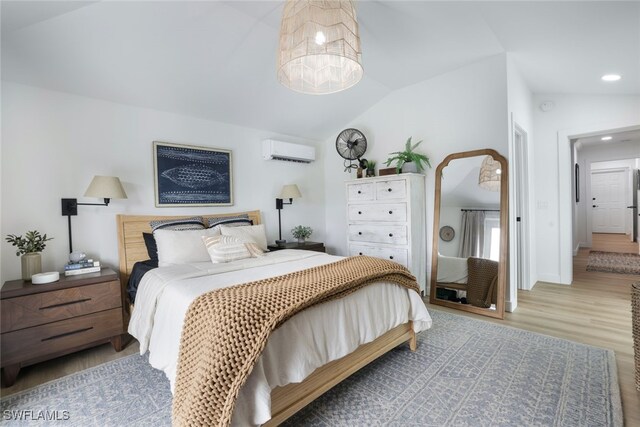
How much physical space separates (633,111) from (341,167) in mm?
3476

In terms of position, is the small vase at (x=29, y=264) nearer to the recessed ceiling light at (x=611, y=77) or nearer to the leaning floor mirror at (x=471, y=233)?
the leaning floor mirror at (x=471, y=233)

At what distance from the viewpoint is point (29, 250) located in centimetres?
233

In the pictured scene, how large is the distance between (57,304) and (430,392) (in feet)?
8.53

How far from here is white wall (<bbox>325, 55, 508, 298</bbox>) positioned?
10.3ft

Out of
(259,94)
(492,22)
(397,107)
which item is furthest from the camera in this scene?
(397,107)

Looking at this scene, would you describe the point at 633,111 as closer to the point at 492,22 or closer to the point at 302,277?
the point at 492,22

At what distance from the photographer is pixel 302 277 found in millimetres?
1851

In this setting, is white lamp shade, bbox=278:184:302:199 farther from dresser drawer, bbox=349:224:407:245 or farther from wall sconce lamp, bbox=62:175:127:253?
wall sconce lamp, bbox=62:175:127:253

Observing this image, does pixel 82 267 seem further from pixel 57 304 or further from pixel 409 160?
pixel 409 160

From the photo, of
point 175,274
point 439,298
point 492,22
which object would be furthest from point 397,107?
point 175,274

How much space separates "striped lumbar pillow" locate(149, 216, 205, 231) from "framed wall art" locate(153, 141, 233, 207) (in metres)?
0.26

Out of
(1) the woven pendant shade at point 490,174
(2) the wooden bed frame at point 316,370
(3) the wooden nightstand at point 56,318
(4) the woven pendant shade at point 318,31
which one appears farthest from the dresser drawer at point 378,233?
(3) the wooden nightstand at point 56,318

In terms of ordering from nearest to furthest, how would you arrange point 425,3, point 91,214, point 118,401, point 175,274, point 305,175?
point 118,401, point 175,274, point 425,3, point 91,214, point 305,175

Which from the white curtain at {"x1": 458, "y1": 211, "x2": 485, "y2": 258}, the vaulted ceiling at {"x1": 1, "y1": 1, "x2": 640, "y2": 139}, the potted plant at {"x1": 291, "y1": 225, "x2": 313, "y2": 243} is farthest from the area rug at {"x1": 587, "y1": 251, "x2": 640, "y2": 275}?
the potted plant at {"x1": 291, "y1": 225, "x2": 313, "y2": 243}
